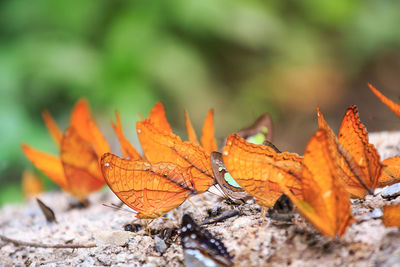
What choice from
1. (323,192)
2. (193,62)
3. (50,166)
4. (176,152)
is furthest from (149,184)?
(193,62)

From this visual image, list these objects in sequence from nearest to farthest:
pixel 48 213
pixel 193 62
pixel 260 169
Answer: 1. pixel 260 169
2. pixel 48 213
3. pixel 193 62

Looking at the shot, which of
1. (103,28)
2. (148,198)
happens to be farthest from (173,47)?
(148,198)

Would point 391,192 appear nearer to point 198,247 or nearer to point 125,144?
point 198,247

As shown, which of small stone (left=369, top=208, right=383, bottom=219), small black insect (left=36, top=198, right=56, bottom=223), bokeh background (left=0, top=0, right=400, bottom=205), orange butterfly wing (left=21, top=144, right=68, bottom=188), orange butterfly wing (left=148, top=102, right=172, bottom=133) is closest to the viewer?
small stone (left=369, top=208, right=383, bottom=219)

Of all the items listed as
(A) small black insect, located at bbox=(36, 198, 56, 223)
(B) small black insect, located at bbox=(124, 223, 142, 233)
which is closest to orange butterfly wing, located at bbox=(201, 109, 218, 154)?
(B) small black insect, located at bbox=(124, 223, 142, 233)

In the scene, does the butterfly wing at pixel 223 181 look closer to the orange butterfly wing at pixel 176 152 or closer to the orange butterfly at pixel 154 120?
the orange butterfly wing at pixel 176 152

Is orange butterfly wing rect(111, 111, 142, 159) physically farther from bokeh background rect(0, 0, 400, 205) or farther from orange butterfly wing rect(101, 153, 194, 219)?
bokeh background rect(0, 0, 400, 205)
